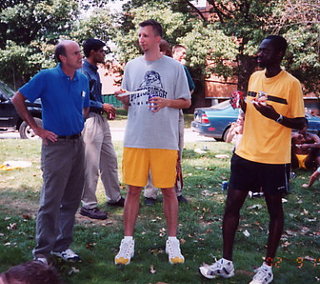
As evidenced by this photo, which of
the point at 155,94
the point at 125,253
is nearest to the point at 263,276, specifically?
the point at 125,253

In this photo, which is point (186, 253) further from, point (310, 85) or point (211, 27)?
point (310, 85)

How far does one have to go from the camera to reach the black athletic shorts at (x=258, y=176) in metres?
3.44

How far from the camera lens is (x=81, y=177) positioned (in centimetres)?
387

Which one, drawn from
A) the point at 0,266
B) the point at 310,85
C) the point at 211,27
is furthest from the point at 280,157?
the point at 310,85

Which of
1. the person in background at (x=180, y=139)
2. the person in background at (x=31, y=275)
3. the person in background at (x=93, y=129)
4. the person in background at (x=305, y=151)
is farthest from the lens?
the person in background at (x=305, y=151)

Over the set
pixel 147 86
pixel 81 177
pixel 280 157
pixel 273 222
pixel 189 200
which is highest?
pixel 147 86

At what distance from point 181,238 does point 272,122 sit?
6.14 ft

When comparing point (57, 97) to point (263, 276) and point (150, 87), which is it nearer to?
point (150, 87)

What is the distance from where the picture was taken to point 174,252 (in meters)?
3.96

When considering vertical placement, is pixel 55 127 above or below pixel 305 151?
above

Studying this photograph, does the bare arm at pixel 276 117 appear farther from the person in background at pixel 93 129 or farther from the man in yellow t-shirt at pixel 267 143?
the person in background at pixel 93 129

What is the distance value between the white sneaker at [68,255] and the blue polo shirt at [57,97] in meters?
1.13

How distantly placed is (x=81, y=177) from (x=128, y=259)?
2.85ft

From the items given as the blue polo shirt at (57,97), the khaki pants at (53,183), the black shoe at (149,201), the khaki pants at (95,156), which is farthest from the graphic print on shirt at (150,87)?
the black shoe at (149,201)
